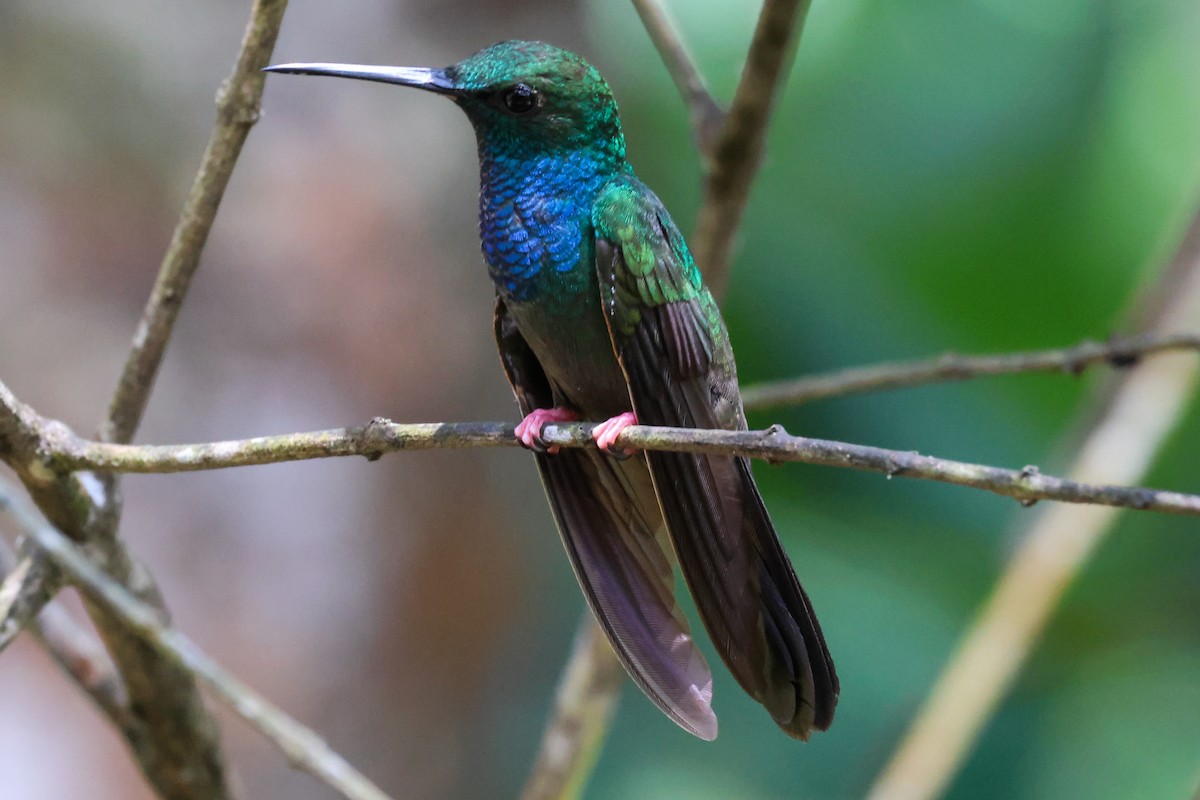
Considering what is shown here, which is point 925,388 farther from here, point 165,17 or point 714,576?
point 165,17

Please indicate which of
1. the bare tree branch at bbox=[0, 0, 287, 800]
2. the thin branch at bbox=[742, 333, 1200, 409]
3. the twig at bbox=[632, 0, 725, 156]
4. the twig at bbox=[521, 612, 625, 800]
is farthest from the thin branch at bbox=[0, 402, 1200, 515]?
the twig at bbox=[521, 612, 625, 800]

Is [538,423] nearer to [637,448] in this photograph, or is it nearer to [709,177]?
[637,448]

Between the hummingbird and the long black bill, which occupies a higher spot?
the long black bill

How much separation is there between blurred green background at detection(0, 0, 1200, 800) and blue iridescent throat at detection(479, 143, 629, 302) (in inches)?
68.7

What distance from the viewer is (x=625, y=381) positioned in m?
2.08

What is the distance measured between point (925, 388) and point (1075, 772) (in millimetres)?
1474

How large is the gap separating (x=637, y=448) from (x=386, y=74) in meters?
0.84

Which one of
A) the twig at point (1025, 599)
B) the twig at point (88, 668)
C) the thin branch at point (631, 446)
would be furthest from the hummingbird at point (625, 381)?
the twig at point (88, 668)

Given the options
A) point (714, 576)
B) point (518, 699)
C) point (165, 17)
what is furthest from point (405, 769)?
point (165, 17)

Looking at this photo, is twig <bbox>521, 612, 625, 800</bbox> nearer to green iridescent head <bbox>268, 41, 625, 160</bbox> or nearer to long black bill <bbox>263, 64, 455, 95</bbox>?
green iridescent head <bbox>268, 41, 625, 160</bbox>

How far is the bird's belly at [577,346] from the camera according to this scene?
203cm

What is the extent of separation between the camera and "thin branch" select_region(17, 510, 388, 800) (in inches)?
63.7

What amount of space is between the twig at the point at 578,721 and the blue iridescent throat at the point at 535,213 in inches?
40.9

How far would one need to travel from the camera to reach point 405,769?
3.77 metres
